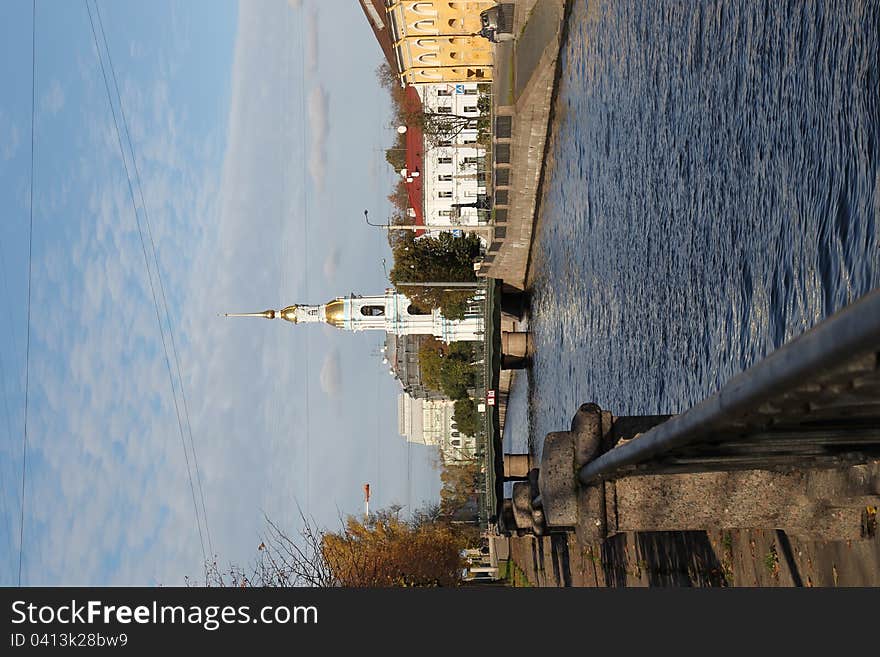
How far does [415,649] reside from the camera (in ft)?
41.0

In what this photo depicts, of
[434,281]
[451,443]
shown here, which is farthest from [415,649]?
[451,443]

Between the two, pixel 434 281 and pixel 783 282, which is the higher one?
pixel 434 281

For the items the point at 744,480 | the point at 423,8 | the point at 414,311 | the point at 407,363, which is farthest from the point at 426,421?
the point at 744,480

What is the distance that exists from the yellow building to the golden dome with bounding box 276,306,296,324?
70.1ft

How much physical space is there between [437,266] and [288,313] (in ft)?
68.7

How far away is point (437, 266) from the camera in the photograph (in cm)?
6681

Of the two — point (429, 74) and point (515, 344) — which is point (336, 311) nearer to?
point (429, 74)

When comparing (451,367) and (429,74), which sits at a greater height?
(429,74)

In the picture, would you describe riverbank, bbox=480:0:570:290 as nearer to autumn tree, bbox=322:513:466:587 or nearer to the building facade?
autumn tree, bbox=322:513:466:587

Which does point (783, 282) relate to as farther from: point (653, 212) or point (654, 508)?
point (653, 212)

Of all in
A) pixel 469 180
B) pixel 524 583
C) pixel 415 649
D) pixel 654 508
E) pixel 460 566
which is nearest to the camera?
pixel 415 649

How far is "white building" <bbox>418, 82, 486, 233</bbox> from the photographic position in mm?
94312

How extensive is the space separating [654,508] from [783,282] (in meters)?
4.99

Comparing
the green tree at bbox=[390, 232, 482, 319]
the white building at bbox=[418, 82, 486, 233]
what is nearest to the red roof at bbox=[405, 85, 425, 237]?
the white building at bbox=[418, 82, 486, 233]
